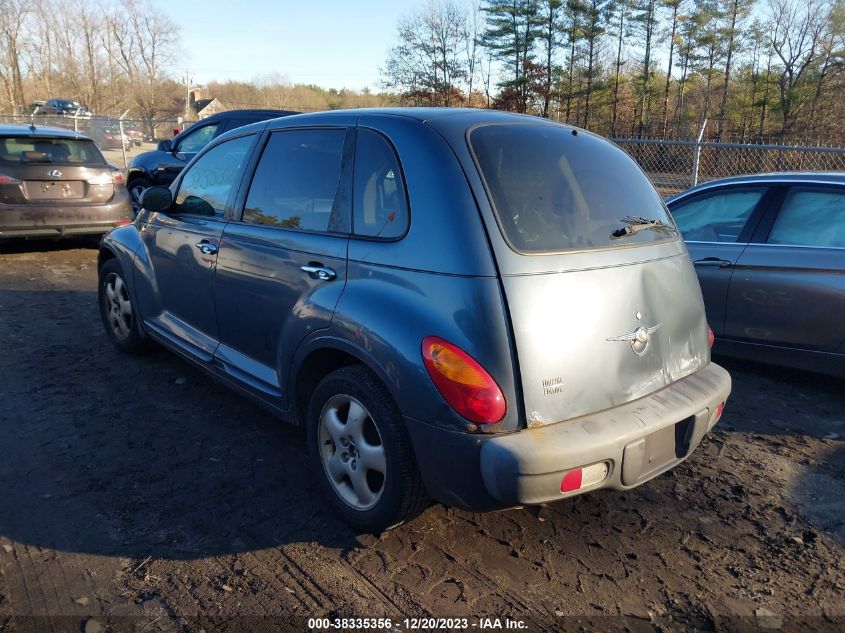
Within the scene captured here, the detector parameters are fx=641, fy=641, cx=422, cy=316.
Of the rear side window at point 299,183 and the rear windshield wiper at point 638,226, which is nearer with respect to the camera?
the rear windshield wiper at point 638,226

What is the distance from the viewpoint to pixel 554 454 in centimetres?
228

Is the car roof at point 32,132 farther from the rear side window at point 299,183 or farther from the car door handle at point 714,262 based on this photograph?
the car door handle at point 714,262

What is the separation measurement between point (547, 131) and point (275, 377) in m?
1.81

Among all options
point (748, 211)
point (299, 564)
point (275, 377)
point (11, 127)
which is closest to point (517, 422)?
point (299, 564)

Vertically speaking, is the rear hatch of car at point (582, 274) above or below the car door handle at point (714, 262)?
above

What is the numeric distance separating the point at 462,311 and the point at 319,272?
0.87 metres

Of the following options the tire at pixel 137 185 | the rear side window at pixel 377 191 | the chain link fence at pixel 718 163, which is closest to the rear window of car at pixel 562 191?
the rear side window at pixel 377 191

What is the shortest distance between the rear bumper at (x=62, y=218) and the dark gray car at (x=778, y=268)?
24.3 ft

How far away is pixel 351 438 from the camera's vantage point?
2.80 meters

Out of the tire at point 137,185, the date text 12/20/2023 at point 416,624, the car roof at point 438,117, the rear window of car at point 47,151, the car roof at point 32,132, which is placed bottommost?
the date text 12/20/2023 at point 416,624

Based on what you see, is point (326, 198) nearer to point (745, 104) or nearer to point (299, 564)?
point (299, 564)

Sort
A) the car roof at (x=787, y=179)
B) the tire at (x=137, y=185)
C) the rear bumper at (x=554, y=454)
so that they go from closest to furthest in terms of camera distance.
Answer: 1. the rear bumper at (x=554, y=454)
2. the car roof at (x=787, y=179)
3. the tire at (x=137, y=185)

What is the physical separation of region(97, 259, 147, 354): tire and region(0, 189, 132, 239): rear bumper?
12.1ft

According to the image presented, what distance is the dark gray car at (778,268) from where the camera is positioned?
4387 mm
